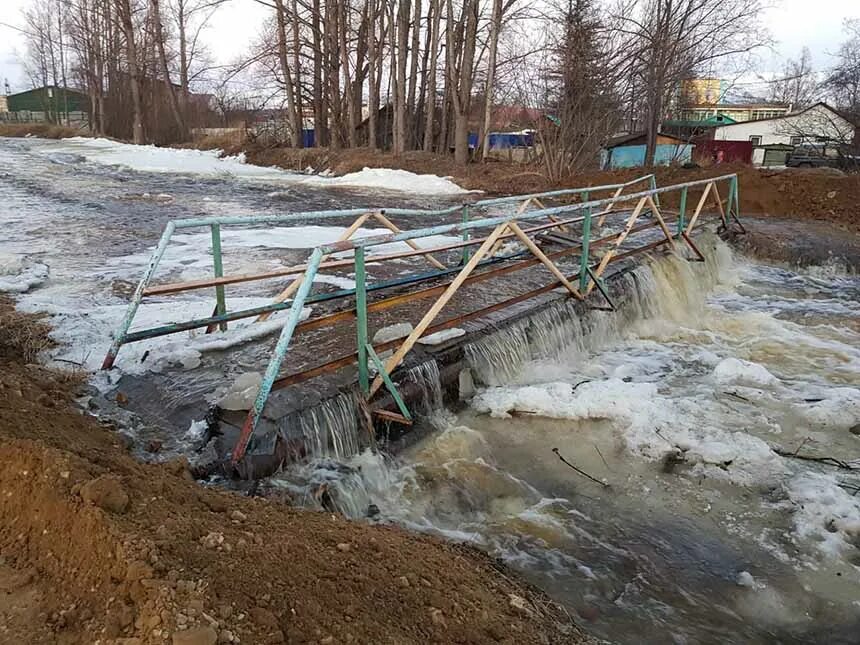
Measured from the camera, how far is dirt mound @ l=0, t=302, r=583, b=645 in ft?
6.91

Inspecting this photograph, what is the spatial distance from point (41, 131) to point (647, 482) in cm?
6887

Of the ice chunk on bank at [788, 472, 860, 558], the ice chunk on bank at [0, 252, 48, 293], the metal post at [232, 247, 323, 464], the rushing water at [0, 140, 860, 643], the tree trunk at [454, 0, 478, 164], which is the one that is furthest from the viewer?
the tree trunk at [454, 0, 478, 164]

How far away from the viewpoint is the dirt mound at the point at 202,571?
6.91ft

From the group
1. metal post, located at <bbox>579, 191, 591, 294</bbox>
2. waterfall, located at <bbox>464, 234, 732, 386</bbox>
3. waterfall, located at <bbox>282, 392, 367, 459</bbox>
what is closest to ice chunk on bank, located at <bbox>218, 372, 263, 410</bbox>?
waterfall, located at <bbox>282, 392, 367, 459</bbox>

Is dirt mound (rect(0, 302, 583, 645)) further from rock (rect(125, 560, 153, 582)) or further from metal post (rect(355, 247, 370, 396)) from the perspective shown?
Result: metal post (rect(355, 247, 370, 396))

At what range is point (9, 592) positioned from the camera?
7.47ft

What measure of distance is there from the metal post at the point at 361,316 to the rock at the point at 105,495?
6.54ft

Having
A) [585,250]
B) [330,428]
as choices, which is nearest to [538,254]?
[585,250]

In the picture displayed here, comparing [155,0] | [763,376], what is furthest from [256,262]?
[155,0]

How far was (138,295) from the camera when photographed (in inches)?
185

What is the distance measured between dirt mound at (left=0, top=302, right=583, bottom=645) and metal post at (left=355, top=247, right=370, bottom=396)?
1.43 metres

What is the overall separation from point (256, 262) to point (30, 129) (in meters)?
64.7

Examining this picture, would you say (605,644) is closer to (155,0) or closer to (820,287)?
(820,287)

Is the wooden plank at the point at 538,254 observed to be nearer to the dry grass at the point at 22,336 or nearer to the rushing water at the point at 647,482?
the rushing water at the point at 647,482
